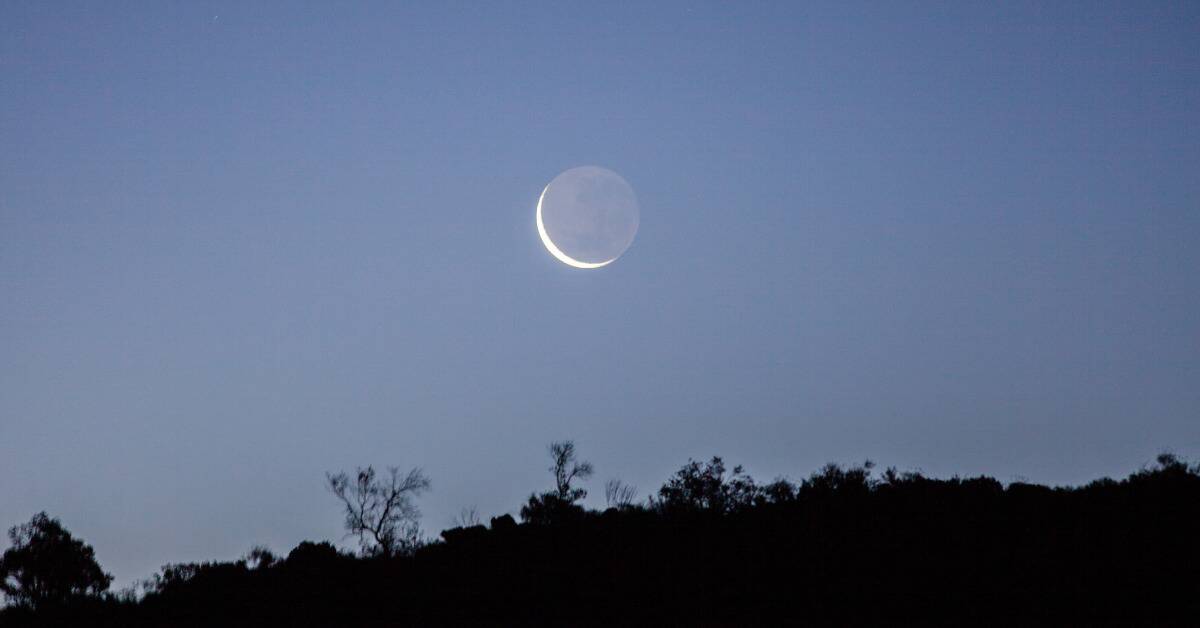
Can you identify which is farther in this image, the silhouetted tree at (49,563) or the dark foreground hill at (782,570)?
the silhouetted tree at (49,563)

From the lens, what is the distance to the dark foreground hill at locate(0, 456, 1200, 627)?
800 inches

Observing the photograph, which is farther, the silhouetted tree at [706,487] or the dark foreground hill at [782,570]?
the silhouetted tree at [706,487]

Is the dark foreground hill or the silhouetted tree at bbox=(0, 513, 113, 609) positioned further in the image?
the silhouetted tree at bbox=(0, 513, 113, 609)

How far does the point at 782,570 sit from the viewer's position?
78.5 feet

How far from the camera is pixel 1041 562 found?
72.1ft

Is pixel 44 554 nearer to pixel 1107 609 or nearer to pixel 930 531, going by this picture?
pixel 930 531

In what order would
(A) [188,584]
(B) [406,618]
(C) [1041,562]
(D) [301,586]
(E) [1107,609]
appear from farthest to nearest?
(A) [188,584] < (D) [301,586] < (B) [406,618] < (C) [1041,562] < (E) [1107,609]

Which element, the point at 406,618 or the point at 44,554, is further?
the point at 44,554

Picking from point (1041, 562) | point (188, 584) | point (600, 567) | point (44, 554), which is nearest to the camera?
point (1041, 562)

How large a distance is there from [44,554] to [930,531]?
223 feet

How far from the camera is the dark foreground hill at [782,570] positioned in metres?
20.3

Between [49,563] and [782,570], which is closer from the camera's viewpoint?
[782,570]

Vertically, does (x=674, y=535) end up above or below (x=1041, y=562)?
above

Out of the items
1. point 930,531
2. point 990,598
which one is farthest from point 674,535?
point 990,598
